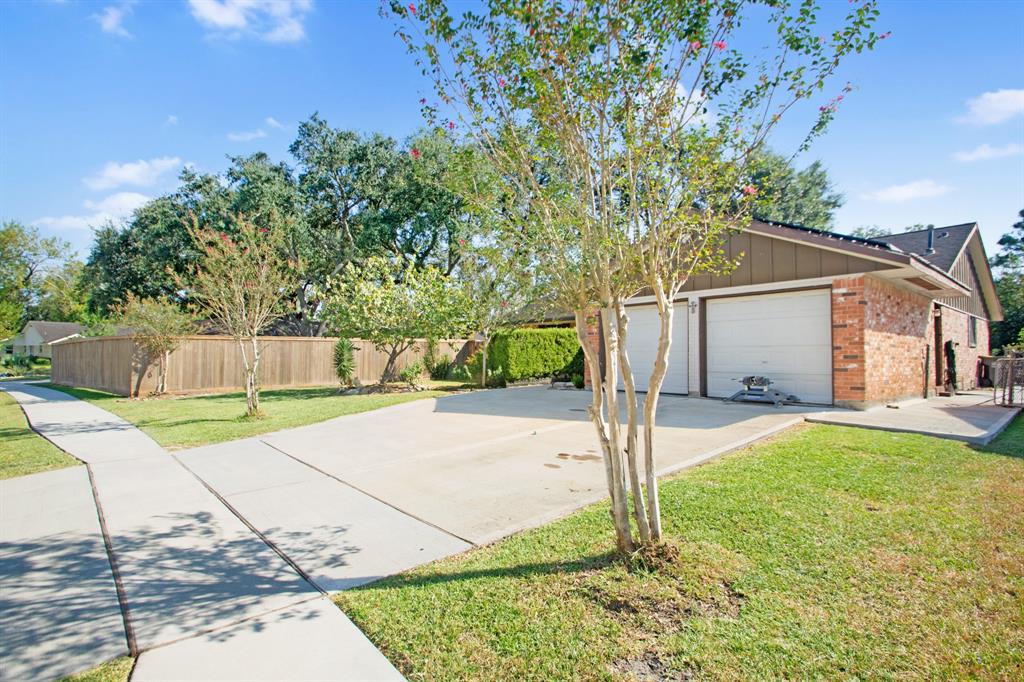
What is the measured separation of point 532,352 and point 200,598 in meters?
13.8

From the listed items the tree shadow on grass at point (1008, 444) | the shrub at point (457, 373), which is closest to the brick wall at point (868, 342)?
Answer: the tree shadow on grass at point (1008, 444)

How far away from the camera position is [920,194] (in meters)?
9.91

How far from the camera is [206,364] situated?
16047 mm

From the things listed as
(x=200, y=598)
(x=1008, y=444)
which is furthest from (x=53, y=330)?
(x=1008, y=444)

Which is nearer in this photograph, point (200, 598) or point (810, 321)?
point (200, 598)

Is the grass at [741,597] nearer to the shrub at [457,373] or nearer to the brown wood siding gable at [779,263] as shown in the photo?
the brown wood siding gable at [779,263]

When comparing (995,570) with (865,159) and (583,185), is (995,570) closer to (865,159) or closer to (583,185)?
(583,185)

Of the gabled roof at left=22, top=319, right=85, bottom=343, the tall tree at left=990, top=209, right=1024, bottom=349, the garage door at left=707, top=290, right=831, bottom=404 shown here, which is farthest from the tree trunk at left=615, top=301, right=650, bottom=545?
the gabled roof at left=22, top=319, right=85, bottom=343

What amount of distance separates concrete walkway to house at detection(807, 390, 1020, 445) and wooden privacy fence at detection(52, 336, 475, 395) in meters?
11.3

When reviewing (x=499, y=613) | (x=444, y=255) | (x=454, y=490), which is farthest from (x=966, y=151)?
(x=444, y=255)

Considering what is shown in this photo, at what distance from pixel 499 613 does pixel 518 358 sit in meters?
13.5

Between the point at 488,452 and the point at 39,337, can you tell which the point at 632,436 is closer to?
the point at 488,452

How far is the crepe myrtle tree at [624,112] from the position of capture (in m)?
2.86

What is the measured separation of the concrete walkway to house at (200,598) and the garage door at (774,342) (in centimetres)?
984
